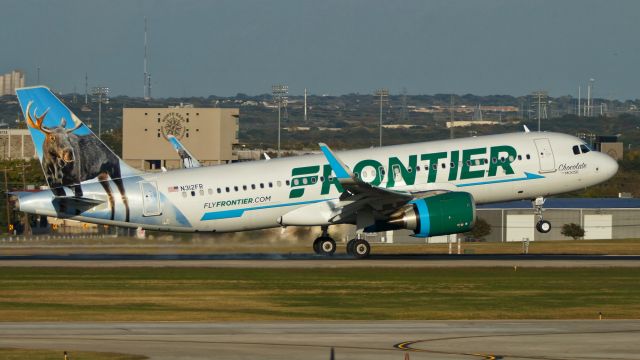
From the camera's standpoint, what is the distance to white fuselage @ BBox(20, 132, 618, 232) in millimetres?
57188

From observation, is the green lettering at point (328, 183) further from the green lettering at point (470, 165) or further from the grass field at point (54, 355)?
the grass field at point (54, 355)

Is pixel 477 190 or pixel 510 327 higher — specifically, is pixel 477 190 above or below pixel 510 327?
above

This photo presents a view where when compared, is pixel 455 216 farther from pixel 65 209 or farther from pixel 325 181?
pixel 65 209

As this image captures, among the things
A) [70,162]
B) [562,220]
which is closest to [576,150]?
[70,162]

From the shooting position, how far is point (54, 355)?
28359mm

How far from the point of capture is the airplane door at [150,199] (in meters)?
56.9

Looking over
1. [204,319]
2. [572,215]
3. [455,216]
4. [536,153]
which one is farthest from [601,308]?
[572,215]

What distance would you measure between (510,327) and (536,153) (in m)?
26.0

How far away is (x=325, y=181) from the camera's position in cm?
5750

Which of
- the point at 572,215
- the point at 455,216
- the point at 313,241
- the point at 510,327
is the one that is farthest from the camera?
the point at 572,215

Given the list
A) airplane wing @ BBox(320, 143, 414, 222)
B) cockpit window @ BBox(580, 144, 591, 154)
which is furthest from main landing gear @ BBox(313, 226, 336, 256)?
A: cockpit window @ BBox(580, 144, 591, 154)

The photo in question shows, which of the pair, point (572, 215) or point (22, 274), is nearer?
point (22, 274)

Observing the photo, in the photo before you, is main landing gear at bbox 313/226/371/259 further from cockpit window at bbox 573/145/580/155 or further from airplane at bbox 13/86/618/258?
cockpit window at bbox 573/145/580/155

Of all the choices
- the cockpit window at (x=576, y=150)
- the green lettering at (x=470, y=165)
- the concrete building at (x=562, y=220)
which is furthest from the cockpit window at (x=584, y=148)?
the concrete building at (x=562, y=220)
